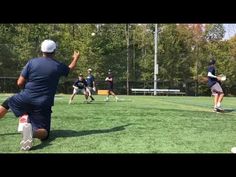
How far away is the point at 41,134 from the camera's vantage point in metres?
7.09

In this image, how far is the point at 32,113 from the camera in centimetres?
726

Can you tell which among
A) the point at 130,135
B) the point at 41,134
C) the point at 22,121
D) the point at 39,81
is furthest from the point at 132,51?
the point at 22,121

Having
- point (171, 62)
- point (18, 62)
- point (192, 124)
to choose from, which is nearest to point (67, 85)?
point (18, 62)

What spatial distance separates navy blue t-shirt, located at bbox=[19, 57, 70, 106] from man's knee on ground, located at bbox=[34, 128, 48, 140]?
1.41ft

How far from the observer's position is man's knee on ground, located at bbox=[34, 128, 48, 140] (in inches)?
277

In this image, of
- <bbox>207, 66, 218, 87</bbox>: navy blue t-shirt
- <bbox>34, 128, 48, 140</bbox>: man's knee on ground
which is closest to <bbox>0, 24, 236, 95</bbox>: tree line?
<bbox>207, 66, 218, 87</bbox>: navy blue t-shirt

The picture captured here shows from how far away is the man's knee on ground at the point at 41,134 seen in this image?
7.04m

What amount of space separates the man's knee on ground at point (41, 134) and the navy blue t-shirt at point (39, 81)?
430 mm

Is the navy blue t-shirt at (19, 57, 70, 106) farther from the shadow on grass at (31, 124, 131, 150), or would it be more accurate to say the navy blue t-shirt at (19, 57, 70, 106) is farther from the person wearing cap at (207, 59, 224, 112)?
the person wearing cap at (207, 59, 224, 112)

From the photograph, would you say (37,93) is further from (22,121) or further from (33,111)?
(22,121)
